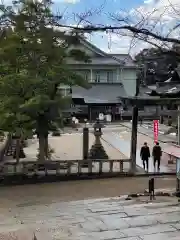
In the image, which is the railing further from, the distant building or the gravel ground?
the distant building

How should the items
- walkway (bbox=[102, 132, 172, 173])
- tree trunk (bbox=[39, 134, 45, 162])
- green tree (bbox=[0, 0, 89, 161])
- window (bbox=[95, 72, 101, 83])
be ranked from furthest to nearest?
window (bbox=[95, 72, 101, 83]) → walkway (bbox=[102, 132, 172, 173]) → tree trunk (bbox=[39, 134, 45, 162]) → green tree (bbox=[0, 0, 89, 161])

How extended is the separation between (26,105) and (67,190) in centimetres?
381

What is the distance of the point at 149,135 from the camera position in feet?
107

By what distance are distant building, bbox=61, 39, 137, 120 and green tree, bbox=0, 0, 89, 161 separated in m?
27.6

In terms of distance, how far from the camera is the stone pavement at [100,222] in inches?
274

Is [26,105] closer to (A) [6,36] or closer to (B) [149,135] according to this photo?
(A) [6,36]

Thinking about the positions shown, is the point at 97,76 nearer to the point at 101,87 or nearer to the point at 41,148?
the point at 101,87

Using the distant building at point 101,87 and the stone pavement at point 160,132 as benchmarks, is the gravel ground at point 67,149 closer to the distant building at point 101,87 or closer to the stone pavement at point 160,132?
the stone pavement at point 160,132

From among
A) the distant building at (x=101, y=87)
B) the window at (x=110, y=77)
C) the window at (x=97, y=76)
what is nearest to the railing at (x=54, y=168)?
the distant building at (x=101, y=87)

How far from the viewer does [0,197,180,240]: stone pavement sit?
6957 mm

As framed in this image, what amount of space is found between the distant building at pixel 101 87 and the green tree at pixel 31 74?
27647 millimetres

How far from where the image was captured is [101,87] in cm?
4834

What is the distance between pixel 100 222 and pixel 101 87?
40.9 m

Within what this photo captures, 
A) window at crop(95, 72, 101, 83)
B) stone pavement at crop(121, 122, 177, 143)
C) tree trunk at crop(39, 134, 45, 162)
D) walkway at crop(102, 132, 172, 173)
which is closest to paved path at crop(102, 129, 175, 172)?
walkway at crop(102, 132, 172, 173)
